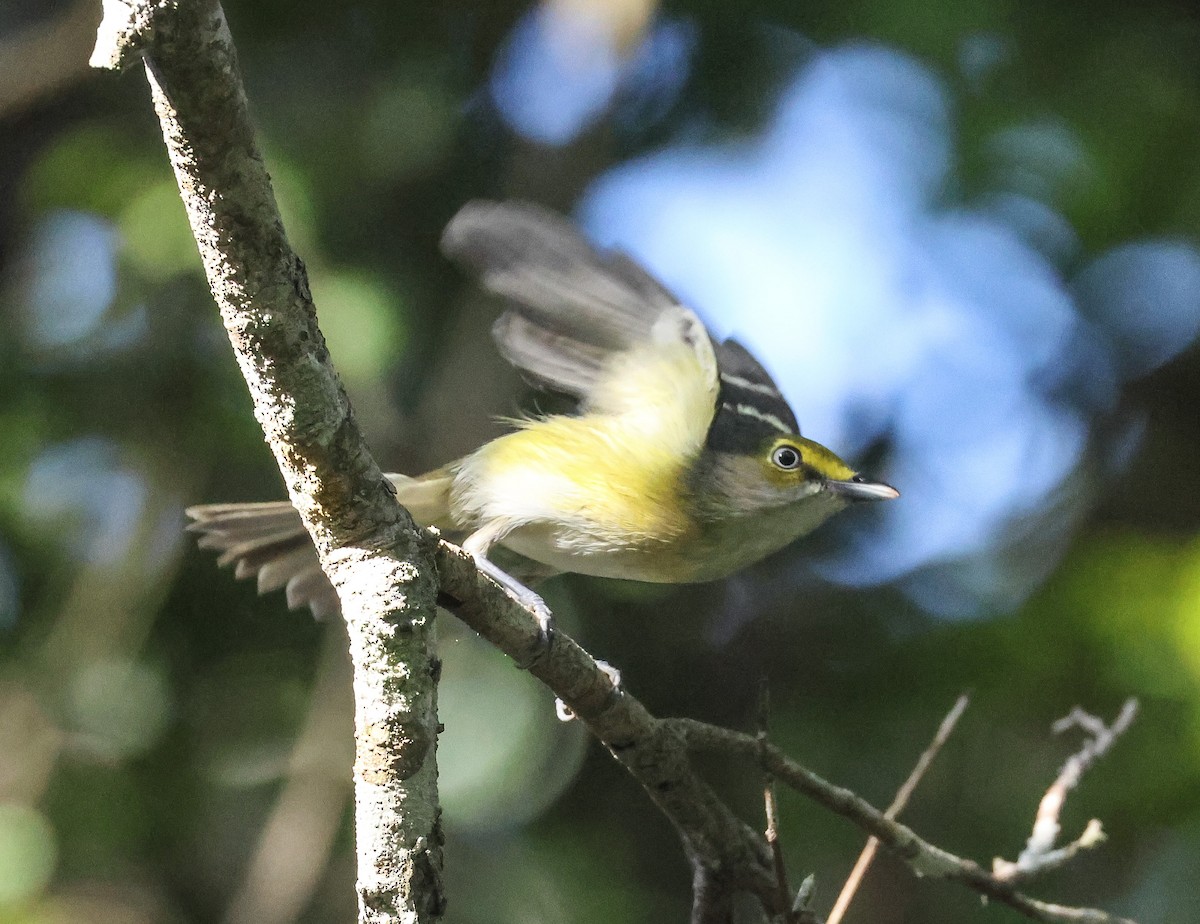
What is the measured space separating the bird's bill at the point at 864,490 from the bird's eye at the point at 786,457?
0.13 meters

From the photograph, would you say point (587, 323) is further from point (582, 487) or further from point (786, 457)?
point (786, 457)

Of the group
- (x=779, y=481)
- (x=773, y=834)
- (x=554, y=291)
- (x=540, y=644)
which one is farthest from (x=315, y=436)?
(x=779, y=481)

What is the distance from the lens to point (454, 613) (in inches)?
82.0

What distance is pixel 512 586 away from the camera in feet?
10.6

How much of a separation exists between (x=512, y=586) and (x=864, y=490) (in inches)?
44.8

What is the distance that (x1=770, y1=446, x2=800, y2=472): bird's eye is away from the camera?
3865 mm

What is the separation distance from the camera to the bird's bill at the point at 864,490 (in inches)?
145

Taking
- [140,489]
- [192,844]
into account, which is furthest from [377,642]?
[192,844]

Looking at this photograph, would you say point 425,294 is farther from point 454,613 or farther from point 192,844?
point 454,613

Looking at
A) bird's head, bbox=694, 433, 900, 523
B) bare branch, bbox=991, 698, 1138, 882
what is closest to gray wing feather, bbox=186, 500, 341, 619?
bird's head, bbox=694, 433, 900, 523

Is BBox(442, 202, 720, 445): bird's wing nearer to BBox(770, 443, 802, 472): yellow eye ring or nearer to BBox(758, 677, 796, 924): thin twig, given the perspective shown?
BBox(770, 443, 802, 472): yellow eye ring

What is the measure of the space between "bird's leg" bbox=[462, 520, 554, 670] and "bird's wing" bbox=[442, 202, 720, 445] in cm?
51

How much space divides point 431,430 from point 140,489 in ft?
3.59

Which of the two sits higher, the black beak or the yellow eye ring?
the yellow eye ring
